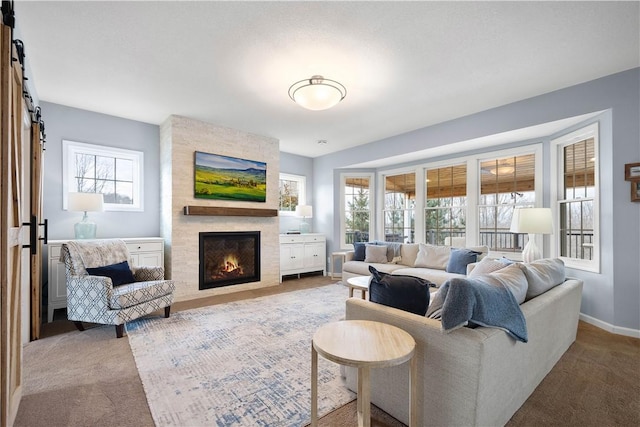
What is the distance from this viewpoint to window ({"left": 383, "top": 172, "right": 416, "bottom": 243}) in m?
5.77

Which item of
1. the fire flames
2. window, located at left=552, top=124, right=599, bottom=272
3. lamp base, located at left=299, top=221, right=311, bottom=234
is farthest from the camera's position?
lamp base, located at left=299, top=221, right=311, bottom=234

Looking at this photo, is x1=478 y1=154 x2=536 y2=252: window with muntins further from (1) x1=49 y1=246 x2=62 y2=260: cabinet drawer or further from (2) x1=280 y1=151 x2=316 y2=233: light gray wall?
(1) x1=49 y1=246 x2=62 y2=260: cabinet drawer

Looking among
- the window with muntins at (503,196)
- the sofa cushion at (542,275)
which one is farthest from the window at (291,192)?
the sofa cushion at (542,275)

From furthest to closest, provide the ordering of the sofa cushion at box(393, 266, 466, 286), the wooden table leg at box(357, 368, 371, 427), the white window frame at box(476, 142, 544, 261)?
the white window frame at box(476, 142, 544, 261)
the sofa cushion at box(393, 266, 466, 286)
the wooden table leg at box(357, 368, 371, 427)

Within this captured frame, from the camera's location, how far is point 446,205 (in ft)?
17.2

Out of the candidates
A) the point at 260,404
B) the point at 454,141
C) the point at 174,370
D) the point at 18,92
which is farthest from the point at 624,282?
the point at 18,92

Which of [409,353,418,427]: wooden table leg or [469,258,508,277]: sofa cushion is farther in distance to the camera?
[469,258,508,277]: sofa cushion

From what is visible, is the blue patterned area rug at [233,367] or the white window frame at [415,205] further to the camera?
the white window frame at [415,205]

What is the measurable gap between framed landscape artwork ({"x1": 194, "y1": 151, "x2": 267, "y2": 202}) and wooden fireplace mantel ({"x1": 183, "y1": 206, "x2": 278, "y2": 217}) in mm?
218

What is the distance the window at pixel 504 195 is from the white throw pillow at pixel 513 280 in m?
2.85

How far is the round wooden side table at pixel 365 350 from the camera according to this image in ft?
4.34

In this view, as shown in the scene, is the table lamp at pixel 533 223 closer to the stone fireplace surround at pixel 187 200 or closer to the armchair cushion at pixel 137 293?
the stone fireplace surround at pixel 187 200

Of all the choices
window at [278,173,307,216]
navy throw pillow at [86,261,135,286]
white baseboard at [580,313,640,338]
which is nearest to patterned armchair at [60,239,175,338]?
navy throw pillow at [86,261,135,286]

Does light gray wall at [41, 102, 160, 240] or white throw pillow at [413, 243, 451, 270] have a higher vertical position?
light gray wall at [41, 102, 160, 240]
